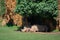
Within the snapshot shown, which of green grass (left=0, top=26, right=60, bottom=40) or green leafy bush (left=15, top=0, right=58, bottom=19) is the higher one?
green leafy bush (left=15, top=0, right=58, bottom=19)

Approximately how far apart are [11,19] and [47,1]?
24.5 feet

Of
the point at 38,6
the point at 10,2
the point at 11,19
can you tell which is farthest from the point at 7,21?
the point at 38,6

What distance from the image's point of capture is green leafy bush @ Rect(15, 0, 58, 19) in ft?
66.1

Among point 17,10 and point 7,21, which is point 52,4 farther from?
point 7,21

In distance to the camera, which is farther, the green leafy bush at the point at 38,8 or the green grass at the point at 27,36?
the green leafy bush at the point at 38,8

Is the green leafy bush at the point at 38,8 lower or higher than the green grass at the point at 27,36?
higher

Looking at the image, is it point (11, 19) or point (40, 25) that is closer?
point (40, 25)

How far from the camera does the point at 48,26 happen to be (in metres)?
22.4

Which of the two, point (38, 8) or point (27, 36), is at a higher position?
point (38, 8)

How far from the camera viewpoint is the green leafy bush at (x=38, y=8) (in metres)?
20.1

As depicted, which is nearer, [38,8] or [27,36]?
[27,36]

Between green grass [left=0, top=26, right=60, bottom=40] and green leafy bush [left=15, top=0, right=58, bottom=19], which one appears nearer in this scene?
green grass [left=0, top=26, right=60, bottom=40]

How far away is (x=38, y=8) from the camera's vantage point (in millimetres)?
20188

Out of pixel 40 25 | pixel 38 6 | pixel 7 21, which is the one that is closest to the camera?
pixel 38 6
